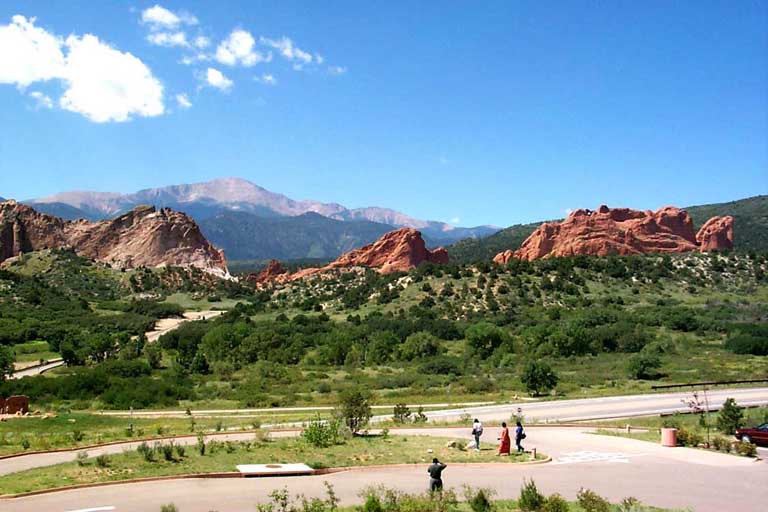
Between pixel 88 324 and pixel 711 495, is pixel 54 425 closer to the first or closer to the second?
pixel 711 495

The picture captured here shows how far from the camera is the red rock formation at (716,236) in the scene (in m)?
110

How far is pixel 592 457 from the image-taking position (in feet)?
64.1

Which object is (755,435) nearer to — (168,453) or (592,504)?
(592,504)

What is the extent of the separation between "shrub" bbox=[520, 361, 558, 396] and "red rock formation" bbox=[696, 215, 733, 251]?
81607 mm

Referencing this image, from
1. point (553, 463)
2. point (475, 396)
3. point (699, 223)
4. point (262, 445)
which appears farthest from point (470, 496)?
point (699, 223)

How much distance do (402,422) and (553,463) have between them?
31.5 feet

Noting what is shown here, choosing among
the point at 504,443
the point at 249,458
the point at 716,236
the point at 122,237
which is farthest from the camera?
the point at 122,237

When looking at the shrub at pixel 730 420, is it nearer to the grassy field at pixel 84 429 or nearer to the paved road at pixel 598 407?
the paved road at pixel 598 407

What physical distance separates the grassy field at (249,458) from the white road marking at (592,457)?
0.77 m

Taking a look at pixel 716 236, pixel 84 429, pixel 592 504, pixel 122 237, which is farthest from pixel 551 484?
pixel 122 237

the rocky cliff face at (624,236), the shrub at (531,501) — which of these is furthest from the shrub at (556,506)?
the rocky cliff face at (624,236)

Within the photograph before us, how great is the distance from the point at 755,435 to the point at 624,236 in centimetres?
9098

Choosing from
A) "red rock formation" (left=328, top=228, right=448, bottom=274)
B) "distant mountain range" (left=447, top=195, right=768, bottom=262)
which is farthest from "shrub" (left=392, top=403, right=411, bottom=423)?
"distant mountain range" (left=447, top=195, right=768, bottom=262)

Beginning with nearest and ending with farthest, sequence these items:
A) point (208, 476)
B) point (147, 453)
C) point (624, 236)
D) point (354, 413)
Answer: point (208, 476) → point (147, 453) → point (354, 413) → point (624, 236)
